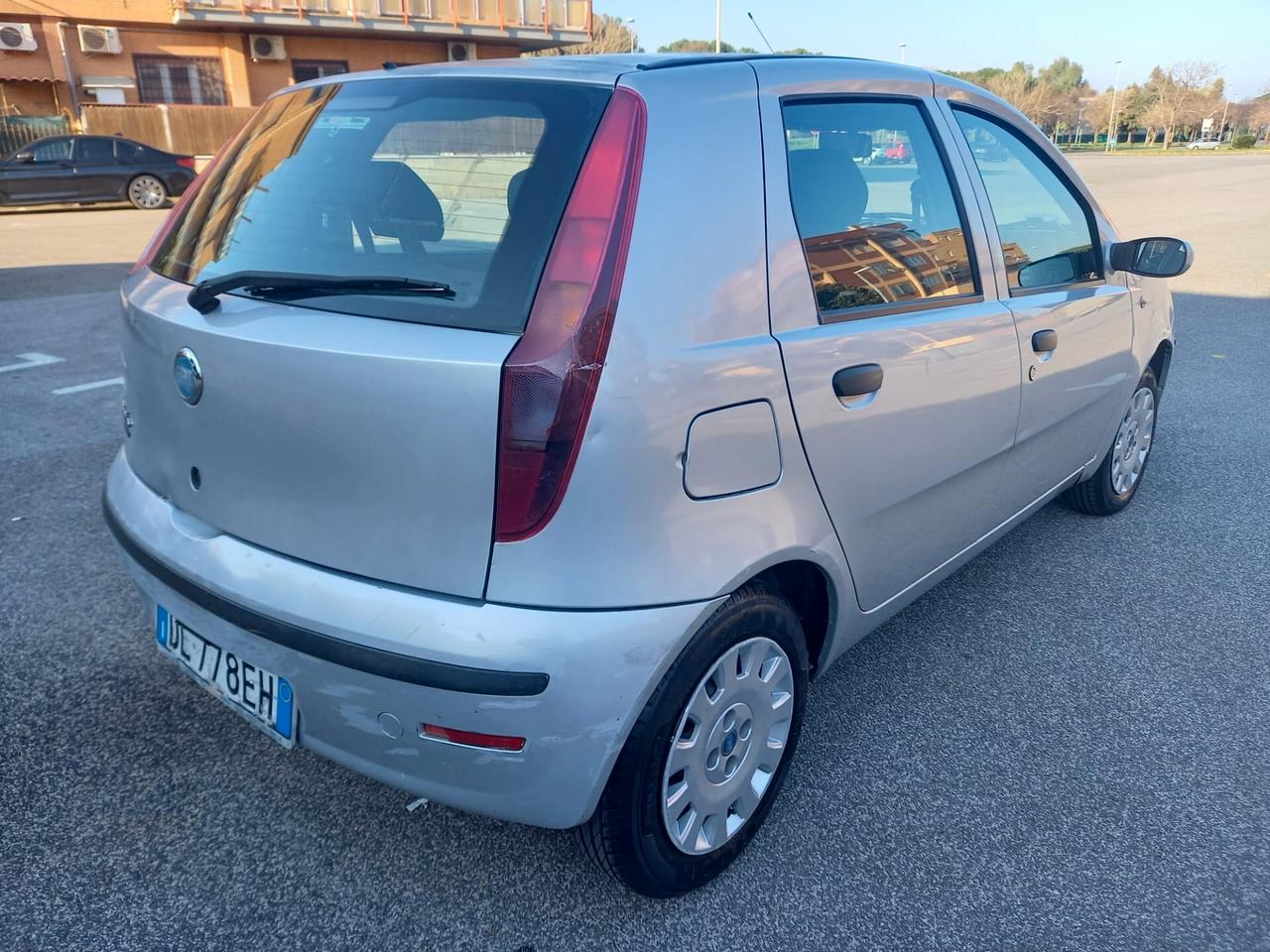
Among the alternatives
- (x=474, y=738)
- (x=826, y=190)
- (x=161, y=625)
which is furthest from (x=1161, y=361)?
(x=161, y=625)

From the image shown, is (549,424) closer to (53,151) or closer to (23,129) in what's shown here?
(53,151)

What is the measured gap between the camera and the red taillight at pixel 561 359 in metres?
1.65

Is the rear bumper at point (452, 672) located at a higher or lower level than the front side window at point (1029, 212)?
lower

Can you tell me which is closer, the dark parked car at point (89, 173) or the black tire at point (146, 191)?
the dark parked car at point (89, 173)

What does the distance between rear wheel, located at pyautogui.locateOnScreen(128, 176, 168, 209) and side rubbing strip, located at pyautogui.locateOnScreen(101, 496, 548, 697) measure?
19418 mm

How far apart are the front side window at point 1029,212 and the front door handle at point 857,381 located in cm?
91

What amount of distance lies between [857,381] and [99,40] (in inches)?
1205

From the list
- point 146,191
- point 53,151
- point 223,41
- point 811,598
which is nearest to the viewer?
point 811,598

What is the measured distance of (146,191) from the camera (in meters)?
18.6

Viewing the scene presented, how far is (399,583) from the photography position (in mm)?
1768

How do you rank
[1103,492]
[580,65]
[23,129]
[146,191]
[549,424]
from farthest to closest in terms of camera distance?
[23,129] → [146,191] → [1103,492] → [580,65] → [549,424]

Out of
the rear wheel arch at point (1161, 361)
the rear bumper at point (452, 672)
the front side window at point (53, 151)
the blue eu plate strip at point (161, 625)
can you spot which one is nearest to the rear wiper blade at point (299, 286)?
the rear bumper at point (452, 672)

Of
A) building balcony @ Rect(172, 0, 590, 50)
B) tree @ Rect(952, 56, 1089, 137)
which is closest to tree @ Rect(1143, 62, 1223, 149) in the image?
tree @ Rect(952, 56, 1089, 137)

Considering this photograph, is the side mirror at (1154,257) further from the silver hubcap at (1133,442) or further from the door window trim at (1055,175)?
the silver hubcap at (1133,442)
